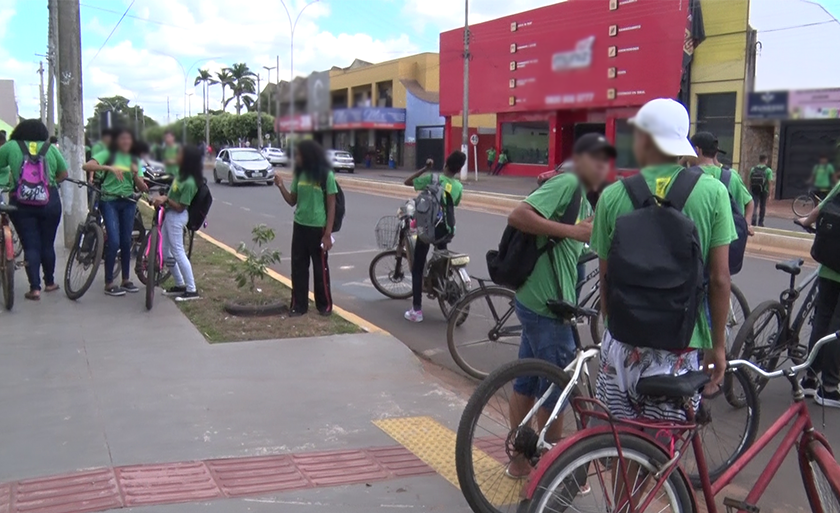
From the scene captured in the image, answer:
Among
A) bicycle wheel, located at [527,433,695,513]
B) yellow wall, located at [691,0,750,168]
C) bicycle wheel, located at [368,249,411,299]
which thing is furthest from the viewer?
bicycle wheel, located at [368,249,411,299]

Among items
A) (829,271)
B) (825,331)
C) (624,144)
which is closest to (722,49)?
(624,144)

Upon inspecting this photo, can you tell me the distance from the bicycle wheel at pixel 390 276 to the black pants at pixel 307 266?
164 cm

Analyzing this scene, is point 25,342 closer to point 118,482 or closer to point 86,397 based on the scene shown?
point 86,397

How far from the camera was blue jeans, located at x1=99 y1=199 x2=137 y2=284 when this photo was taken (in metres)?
8.12

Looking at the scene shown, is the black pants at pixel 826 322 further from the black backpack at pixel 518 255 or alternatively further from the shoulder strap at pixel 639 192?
the shoulder strap at pixel 639 192

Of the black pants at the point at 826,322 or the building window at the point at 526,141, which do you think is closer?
the building window at the point at 526,141

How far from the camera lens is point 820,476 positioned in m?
3.41

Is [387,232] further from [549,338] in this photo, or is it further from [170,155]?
[170,155]

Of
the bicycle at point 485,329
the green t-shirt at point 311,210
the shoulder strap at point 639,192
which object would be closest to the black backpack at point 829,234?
the bicycle at point 485,329

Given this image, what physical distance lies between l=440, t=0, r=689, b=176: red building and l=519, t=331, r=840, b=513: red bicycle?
1.14 m

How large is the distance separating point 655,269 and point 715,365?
0.83m

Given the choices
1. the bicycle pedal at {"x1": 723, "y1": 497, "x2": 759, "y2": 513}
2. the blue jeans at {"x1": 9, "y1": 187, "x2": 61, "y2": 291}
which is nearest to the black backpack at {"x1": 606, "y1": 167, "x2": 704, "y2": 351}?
the bicycle pedal at {"x1": 723, "y1": 497, "x2": 759, "y2": 513}

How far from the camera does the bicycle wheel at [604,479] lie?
292 centimetres

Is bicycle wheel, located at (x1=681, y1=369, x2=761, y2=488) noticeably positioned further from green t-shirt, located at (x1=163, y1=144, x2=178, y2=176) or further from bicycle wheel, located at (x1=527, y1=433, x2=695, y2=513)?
green t-shirt, located at (x1=163, y1=144, x2=178, y2=176)
